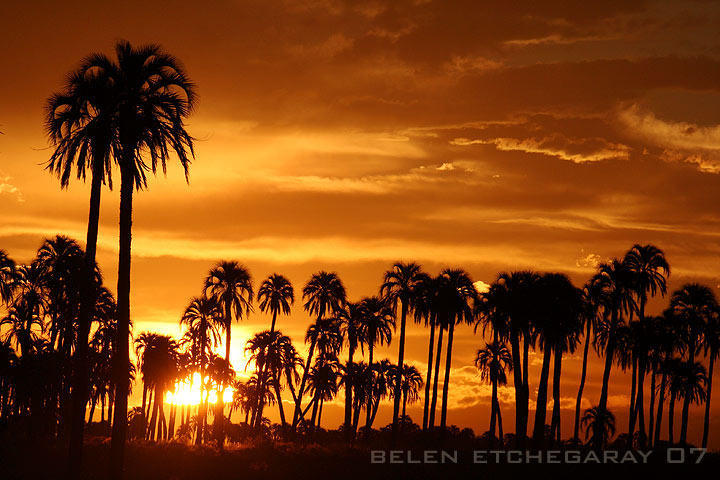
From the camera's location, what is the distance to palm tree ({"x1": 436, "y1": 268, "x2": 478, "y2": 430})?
82375 mm

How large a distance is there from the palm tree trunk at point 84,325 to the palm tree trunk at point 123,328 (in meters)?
1.33


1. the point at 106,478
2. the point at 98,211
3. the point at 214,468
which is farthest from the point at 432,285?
the point at 98,211

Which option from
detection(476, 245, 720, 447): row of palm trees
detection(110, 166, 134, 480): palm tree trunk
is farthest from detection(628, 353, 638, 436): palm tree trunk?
detection(110, 166, 134, 480): palm tree trunk

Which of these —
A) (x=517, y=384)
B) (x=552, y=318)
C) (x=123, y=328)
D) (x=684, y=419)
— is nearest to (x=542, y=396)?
(x=517, y=384)

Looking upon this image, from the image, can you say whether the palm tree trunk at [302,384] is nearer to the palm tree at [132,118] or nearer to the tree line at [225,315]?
the tree line at [225,315]

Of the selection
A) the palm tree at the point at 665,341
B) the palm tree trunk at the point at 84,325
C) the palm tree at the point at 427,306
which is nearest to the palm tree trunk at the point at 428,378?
the palm tree at the point at 427,306

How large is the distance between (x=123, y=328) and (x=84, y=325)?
77.4 inches

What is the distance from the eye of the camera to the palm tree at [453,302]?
82.4 meters

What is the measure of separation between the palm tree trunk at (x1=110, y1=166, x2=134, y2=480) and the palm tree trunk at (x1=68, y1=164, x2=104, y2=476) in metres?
1.33

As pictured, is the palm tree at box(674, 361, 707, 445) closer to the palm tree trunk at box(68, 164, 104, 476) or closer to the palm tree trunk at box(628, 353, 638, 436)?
the palm tree trunk at box(628, 353, 638, 436)

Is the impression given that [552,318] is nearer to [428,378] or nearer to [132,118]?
[428,378]

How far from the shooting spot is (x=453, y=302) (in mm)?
82375

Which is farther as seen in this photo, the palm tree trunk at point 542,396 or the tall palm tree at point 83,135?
the palm tree trunk at point 542,396

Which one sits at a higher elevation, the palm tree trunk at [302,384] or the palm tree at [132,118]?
the palm tree at [132,118]
